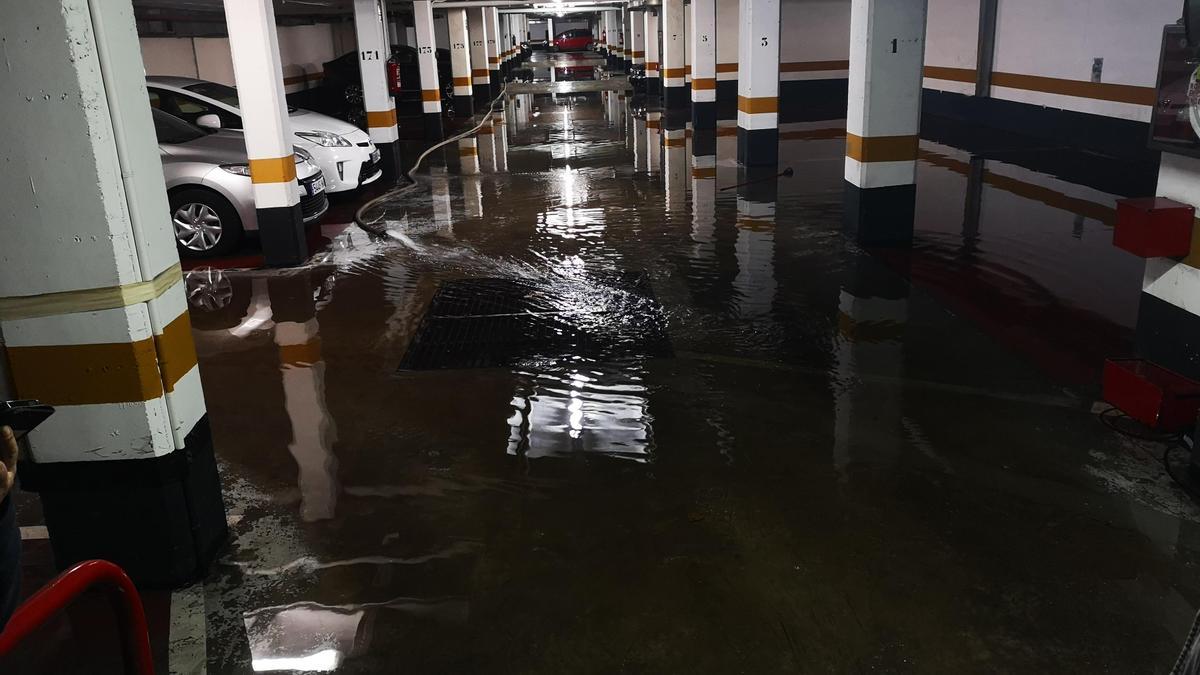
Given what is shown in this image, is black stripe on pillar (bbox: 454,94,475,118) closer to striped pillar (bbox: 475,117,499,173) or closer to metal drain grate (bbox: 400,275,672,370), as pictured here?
striped pillar (bbox: 475,117,499,173)

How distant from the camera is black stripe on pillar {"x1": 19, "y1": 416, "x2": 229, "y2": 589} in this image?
132 inches

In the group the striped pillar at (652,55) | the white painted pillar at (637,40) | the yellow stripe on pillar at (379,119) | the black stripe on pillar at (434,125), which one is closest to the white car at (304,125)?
the yellow stripe on pillar at (379,119)

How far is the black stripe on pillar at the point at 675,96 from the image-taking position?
22.7 meters

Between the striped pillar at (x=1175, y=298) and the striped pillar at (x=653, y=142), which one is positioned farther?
the striped pillar at (x=653, y=142)

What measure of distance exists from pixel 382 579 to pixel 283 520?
2.48 feet

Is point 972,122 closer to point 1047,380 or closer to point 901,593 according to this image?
point 1047,380

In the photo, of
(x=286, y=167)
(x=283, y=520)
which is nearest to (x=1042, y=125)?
(x=286, y=167)

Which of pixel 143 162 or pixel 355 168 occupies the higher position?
pixel 143 162

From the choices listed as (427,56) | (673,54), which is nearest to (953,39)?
(673,54)

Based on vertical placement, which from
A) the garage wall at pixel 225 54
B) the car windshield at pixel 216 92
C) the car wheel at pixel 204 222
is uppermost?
the garage wall at pixel 225 54

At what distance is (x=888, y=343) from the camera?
19.1 feet

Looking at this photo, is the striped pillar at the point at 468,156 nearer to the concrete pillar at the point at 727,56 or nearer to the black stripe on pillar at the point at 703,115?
the black stripe on pillar at the point at 703,115

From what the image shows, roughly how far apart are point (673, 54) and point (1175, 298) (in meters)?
19.7

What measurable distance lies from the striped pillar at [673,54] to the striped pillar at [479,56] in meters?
6.76
